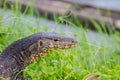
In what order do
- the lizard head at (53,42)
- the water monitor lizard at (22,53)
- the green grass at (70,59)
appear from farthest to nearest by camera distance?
the green grass at (70,59) → the lizard head at (53,42) → the water monitor lizard at (22,53)

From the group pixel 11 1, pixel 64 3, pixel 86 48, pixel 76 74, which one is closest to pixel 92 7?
pixel 64 3

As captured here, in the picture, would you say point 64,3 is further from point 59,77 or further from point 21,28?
point 59,77

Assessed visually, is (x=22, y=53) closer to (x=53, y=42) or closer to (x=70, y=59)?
(x=53, y=42)

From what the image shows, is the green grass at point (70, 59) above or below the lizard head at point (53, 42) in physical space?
below

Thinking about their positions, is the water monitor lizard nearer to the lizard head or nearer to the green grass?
the lizard head

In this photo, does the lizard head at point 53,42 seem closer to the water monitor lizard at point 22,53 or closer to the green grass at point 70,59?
the water monitor lizard at point 22,53

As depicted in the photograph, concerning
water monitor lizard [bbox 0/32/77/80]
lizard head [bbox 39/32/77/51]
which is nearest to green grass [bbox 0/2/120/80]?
water monitor lizard [bbox 0/32/77/80]

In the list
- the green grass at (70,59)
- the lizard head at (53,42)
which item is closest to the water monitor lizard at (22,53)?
the lizard head at (53,42)
